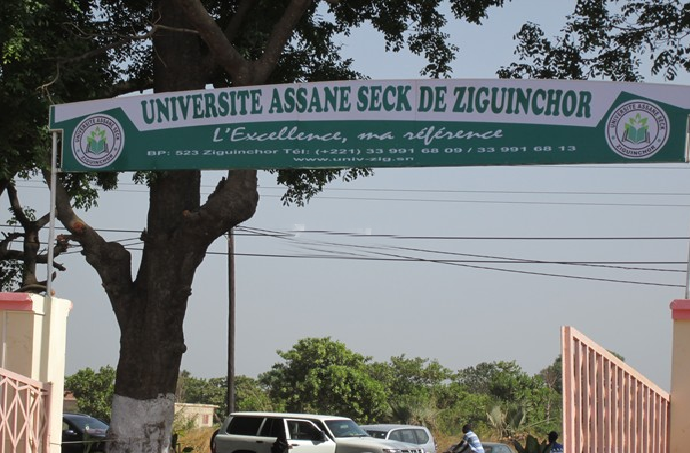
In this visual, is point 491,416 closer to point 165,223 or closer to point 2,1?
point 165,223

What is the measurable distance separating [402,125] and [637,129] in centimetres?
254

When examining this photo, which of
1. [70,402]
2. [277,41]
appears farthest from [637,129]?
[70,402]

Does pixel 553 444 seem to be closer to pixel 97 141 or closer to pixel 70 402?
pixel 97 141

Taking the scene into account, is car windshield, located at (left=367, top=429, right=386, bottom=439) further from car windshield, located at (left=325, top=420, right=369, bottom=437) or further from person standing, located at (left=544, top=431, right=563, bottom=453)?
person standing, located at (left=544, top=431, right=563, bottom=453)

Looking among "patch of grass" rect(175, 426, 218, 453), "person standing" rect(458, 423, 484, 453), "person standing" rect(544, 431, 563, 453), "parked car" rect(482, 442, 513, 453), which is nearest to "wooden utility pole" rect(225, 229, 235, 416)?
"patch of grass" rect(175, 426, 218, 453)

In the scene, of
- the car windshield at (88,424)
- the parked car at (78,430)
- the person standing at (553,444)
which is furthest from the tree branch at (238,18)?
the car windshield at (88,424)

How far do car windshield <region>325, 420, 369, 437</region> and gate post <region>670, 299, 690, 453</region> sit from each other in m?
12.7

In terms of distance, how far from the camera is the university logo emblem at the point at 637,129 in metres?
10.9

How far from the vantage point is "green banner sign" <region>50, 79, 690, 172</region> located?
11055 millimetres

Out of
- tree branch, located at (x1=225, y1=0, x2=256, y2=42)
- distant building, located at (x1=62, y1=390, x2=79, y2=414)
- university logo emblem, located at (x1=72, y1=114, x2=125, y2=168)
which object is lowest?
distant building, located at (x1=62, y1=390, x2=79, y2=414)

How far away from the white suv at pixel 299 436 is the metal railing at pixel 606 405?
1187 centimetres

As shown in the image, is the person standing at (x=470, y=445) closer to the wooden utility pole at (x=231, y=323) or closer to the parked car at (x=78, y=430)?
the parked car at (x=78, y=430)

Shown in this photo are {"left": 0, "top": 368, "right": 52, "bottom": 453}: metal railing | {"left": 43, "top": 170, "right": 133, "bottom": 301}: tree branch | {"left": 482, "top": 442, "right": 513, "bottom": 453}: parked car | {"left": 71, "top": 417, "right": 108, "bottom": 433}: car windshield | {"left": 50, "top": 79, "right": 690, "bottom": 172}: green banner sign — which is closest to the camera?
{"left": 0, "top": 368, "right": 52, "bottom": 453}: metal railing

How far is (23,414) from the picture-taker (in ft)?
32.9
